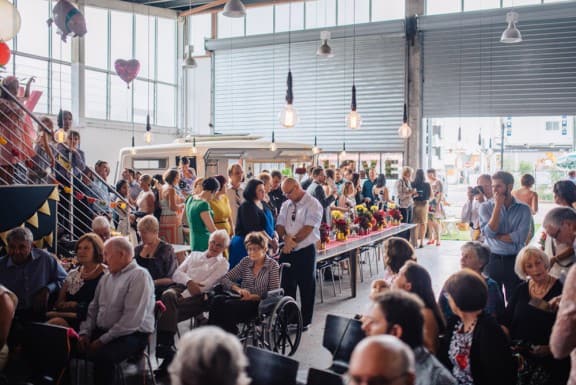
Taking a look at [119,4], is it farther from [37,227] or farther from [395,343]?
[395,343]

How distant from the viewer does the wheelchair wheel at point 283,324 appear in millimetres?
4768

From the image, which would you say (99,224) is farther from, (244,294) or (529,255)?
(529,255)

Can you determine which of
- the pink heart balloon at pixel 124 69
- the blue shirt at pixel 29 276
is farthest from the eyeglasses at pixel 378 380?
the pink heart balloon at pixel 124 69

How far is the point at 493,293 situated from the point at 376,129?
11.8 metres

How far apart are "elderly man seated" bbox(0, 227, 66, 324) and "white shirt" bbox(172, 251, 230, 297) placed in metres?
1.04

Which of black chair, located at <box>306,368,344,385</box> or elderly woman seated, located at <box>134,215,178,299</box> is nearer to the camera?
black chair, located at <box>306,368,344,385</box>

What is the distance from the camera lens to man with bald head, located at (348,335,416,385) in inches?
69.3

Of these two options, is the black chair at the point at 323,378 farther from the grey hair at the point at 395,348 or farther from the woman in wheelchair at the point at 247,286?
the woman in wheelchair at the point at 247,286

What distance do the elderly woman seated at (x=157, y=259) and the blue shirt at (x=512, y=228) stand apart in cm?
283

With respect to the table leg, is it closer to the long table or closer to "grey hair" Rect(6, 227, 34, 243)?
the long table

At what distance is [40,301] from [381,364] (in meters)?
3.45

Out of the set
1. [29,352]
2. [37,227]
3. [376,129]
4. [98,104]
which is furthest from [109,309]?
[98,104]

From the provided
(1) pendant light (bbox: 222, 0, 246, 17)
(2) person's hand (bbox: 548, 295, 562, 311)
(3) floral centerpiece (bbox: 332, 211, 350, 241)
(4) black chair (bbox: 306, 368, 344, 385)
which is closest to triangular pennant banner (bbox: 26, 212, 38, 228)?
(4) black chair (bbox: 306, 368, 344, 385)

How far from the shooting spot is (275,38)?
55.3 feet
